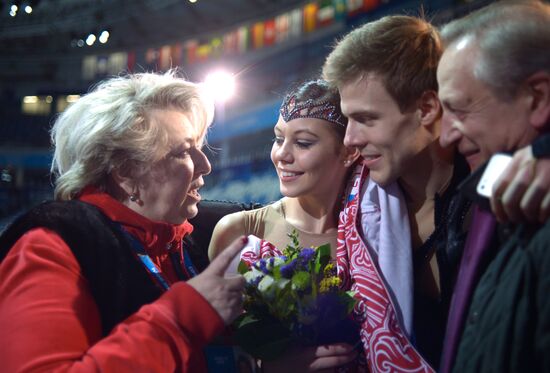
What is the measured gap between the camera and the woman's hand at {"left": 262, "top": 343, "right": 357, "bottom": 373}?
150 centimetres

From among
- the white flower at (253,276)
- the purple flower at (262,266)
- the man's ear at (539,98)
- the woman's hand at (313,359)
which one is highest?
the man's ear at (539,98)

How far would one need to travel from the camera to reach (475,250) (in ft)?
4.39

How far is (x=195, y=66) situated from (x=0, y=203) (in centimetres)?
970

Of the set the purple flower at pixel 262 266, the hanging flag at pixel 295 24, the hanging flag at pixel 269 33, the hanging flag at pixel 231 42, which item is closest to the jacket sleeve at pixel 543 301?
the purple flower at pixel 262 266

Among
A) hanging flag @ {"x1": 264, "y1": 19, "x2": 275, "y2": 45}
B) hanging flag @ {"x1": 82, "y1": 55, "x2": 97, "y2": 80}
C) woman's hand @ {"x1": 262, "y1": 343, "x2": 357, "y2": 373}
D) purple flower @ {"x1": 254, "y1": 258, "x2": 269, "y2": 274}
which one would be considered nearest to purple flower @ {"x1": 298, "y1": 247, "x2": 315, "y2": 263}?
purple flower @ {"x1": 254, "y1": 258, "x2": 269, "y2": 274}

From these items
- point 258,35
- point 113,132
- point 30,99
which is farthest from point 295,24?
point 113,132

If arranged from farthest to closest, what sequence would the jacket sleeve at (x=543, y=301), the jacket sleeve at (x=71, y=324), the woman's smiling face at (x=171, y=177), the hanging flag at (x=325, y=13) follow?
the hanging flag at (x=325, y=13) → the woman's smiling face at (x=171, y=177) → the jacket sleeve at (x=71, y=324) → the jacket sleeve at (x=543, y=301)

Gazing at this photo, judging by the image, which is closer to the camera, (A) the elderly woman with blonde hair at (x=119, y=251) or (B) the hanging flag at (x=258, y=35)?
(A) the elderly woman with blonde hair at (x=119, y=251)

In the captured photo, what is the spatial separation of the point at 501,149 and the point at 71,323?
1035mm

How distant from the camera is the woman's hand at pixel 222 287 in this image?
51.0 inches

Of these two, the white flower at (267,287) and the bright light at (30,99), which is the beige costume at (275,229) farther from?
the bright light at (30,99)

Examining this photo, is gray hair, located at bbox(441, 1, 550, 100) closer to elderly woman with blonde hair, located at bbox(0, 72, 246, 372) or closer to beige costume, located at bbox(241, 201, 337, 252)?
elderly woman with blonde hair, located at bbox(0, 72, 246, 372)

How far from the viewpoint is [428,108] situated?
5.74 ft

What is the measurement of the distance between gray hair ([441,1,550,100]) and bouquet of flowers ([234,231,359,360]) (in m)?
0.67
